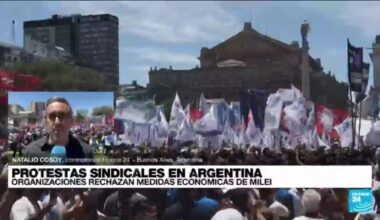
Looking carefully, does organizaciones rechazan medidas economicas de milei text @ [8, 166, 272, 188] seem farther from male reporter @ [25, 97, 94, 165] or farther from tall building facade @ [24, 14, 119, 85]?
tall building facade @ [24, 14, 119, 85]

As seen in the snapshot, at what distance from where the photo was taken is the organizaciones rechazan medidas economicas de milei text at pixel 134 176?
4.34 m

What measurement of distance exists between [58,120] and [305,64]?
185cm

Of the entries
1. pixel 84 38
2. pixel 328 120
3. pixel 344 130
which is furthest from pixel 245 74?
pixel 84 38

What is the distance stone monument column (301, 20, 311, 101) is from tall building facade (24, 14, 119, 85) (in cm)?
134

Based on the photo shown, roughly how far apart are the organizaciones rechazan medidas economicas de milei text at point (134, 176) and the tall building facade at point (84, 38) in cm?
68

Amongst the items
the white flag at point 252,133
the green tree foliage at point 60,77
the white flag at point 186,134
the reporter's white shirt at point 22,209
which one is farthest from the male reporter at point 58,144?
the white flag at point 252,133

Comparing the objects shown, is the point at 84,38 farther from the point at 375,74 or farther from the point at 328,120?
the point at 375,74

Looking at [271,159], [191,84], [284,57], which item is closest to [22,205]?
[191,84]

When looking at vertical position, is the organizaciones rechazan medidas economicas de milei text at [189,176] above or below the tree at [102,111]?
below

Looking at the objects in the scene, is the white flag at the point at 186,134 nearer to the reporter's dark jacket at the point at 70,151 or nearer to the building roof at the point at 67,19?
the reporter's dark jacket at the point at 70,151

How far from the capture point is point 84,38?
4383 mm

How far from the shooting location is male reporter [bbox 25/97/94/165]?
432cm

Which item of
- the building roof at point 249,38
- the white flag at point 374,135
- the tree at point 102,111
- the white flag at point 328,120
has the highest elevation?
the building roof at point 249,38

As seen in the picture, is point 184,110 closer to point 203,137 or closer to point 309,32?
point 203,137
